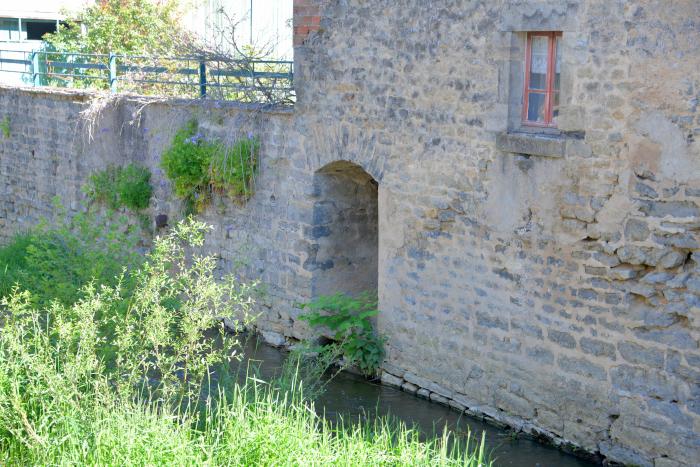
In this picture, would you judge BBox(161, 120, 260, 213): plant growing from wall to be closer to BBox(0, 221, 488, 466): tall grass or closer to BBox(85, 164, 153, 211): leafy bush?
BBox(85, 164, 153, 211): leafy bush

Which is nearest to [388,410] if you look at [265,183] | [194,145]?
[265,183]

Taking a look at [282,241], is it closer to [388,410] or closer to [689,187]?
[388,410]

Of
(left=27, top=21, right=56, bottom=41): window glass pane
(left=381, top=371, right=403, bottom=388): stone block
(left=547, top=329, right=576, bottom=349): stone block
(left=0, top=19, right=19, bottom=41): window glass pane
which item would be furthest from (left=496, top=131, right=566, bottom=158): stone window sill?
(left=27, top=21, right=56, bottom=41): window glass pane

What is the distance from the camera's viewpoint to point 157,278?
6402 millimetres

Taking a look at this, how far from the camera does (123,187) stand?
11.6 meters

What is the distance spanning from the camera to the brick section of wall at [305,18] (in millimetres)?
8875

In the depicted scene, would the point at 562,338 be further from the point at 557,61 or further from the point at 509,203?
the point at 557,61

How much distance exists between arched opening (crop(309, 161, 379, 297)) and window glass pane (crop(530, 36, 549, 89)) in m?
2.52

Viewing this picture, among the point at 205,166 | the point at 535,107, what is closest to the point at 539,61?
the point at 535,107

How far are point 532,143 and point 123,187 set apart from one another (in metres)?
6.33

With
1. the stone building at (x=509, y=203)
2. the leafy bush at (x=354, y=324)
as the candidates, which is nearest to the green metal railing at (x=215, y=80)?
the stone building at (x=509, y=203)

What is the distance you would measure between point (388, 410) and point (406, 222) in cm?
170

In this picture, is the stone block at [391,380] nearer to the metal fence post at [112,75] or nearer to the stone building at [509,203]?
the stone building at [509,203]

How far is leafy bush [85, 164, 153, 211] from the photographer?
1150 cm
